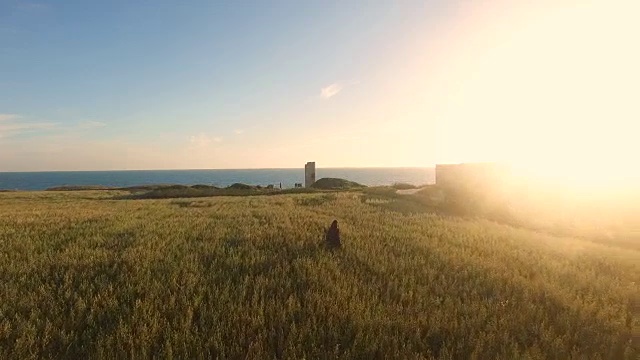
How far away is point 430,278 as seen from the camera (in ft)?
29.6

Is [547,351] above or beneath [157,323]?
beneath

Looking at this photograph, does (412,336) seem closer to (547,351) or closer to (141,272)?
(547,351)

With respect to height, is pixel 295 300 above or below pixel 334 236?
below

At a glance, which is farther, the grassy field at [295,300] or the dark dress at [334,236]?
the dark dress at [334,236]

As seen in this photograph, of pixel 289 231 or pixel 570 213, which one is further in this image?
pixel 570 213

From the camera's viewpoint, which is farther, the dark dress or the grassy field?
the dark dress

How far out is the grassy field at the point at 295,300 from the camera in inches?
229

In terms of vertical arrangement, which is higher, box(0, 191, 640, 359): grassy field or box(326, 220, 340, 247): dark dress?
box(326, 220, 340, 247): dark dress

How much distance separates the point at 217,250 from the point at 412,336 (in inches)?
232

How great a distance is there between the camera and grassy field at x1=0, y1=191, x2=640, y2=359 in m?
5.82

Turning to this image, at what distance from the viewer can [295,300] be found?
716 cm

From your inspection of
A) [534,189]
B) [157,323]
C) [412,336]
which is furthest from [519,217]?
[157,323]

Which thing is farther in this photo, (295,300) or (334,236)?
(334,236)

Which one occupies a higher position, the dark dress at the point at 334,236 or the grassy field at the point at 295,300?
the dark dress at the point at 334,236
